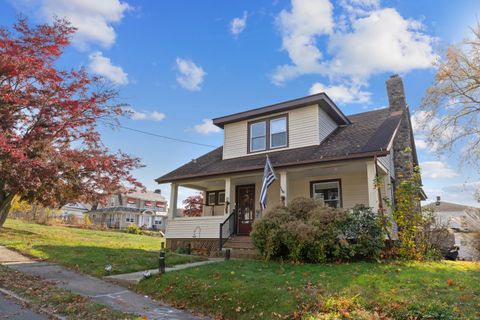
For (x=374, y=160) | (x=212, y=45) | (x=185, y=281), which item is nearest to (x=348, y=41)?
(x=374, y=160)

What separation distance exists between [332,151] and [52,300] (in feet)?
31.9

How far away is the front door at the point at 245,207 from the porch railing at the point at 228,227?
0.33 meters

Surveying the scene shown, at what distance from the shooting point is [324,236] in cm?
964

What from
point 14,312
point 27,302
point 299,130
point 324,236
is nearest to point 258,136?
point 299,130

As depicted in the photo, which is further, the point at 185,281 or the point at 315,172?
the point at 315,172

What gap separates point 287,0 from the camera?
477 inches

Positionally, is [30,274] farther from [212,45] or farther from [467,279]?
[212,45]

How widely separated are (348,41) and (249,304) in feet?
34.8

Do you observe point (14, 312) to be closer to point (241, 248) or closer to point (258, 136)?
point (241, 248)

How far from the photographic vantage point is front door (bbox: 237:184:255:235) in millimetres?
15195

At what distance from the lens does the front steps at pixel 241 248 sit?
11.8 metres

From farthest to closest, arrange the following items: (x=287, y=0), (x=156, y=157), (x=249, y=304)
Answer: (x=156, y=157) → (x=287, y=0) → (x=249, y=304)

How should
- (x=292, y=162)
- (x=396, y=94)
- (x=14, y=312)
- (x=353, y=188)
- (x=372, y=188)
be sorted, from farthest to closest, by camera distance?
(x=396, y=94)
(x=353, y=188)
(x=292, y=162)
(x=372, y=188)
(x=14, y=312)

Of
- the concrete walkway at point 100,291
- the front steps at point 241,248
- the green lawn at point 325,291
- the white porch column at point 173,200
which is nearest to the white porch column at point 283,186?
the front steps at point 241,248
